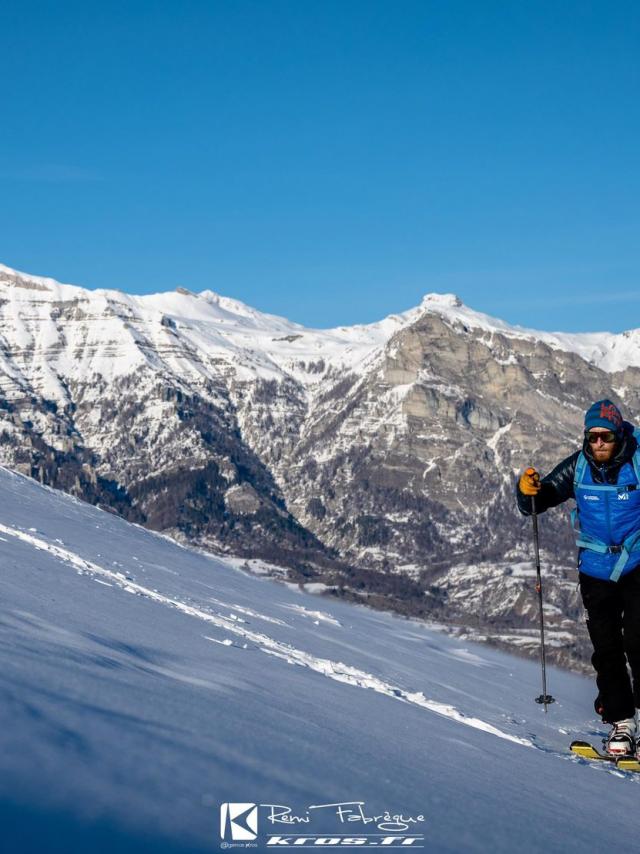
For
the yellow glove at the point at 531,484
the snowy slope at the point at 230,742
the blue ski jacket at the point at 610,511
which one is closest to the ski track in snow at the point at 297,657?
the snowy slope at the point at 230,742

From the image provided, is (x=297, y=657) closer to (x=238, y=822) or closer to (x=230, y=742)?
(x=230, y=742)

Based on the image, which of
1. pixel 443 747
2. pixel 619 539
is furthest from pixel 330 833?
pixel 619 539

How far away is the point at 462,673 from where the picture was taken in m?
25.6

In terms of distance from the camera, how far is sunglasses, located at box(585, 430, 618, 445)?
12.0 meters

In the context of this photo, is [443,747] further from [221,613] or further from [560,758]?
[221,613]

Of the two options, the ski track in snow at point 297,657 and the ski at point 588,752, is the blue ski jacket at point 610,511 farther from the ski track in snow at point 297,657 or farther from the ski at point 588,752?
the ski track in snow at point 297,657

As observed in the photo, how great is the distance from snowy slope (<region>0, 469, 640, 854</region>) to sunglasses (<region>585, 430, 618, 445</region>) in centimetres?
392

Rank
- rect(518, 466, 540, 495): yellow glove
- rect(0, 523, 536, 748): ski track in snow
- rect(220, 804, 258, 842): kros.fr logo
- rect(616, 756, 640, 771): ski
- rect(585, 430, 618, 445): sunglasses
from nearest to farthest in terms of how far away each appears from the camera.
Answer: rect(220, 804, 258, 842): kros.fr logo < rect(585, 430, 618, 445): sunglasses < rect(616, 756, 640, 771): ski < rect(518, 466, 540, 495): yellow glove < rect(0, 523, 536, 748): ski track in snow

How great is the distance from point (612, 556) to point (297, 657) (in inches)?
299

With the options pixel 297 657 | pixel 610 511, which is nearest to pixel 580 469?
pixel 610 511

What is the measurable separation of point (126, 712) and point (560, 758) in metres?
7.01

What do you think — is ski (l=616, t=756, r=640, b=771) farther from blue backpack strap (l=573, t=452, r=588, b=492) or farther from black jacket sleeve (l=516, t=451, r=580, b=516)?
blue backpack strap (l=573, t=452, r=588, b=492)

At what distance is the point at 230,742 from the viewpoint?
7.87m

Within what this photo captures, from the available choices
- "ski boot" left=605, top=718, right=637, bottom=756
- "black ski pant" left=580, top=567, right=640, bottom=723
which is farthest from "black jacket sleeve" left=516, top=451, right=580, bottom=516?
"ski boot" left=605, top=718, right=637, bottom=756
